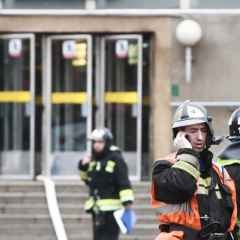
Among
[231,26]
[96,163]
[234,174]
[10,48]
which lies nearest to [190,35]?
[231,26]

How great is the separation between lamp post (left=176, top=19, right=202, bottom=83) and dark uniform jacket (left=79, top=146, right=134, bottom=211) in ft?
17.3

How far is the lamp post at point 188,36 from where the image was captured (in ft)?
51.7

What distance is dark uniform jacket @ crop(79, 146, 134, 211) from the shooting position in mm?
10734

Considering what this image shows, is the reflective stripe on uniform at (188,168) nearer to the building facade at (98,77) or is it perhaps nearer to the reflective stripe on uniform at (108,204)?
the reflective stripe on uniform at (108,204)

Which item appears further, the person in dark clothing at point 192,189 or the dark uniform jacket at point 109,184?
the dark uniform jacket at point 109,184

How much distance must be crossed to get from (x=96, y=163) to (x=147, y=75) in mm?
5699

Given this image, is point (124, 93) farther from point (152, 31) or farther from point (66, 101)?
point (152, 31)

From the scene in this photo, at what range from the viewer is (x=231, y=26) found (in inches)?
634

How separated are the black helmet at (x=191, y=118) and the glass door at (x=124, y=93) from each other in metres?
10.7

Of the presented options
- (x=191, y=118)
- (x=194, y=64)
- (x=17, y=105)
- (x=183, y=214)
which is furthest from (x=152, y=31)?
(x=183, y=214)

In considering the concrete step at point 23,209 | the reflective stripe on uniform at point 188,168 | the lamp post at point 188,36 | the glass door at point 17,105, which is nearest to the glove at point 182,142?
the reflective stripe on uniform at point 188,168

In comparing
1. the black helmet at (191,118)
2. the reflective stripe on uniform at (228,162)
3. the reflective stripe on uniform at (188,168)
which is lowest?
the reflective stripe on uniform at (228,162)

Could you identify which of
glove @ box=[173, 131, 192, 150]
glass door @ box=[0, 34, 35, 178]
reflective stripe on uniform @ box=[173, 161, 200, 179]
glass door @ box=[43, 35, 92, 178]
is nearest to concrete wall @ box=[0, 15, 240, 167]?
glass door @ box=[43, 35, 92, 178]

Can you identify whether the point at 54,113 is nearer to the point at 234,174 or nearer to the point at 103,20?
the point at 103,20
